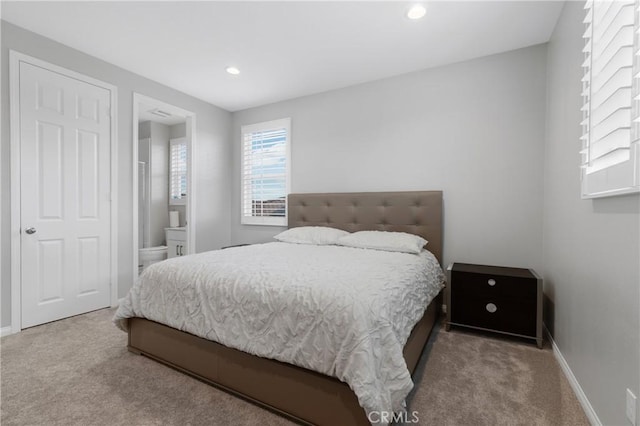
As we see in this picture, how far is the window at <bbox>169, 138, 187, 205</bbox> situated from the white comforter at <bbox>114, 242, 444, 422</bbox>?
3643 mm

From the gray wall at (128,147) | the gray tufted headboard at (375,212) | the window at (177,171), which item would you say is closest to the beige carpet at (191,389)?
the gray wall at (128,147)

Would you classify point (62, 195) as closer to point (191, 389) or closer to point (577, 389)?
point (191, 389)

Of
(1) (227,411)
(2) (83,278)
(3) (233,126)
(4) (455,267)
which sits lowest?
(1) (227,411)

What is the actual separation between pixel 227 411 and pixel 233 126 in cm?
398

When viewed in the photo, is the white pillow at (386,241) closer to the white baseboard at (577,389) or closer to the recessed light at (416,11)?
the white baseboard at (577,389)

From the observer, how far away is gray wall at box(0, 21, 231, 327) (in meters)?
2.35

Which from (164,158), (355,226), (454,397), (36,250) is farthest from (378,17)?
(164,158)

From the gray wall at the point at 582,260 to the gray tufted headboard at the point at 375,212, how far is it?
933 millimetres

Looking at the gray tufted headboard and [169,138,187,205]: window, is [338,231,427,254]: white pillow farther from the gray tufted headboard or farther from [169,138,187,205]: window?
[169,138,187,205]: window

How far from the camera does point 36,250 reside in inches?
99.3

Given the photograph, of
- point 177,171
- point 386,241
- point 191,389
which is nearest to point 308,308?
point 191,389

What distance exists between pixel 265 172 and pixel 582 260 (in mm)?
3555

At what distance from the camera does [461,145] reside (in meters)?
2.86

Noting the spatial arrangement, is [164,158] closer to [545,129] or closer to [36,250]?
[36,250]
